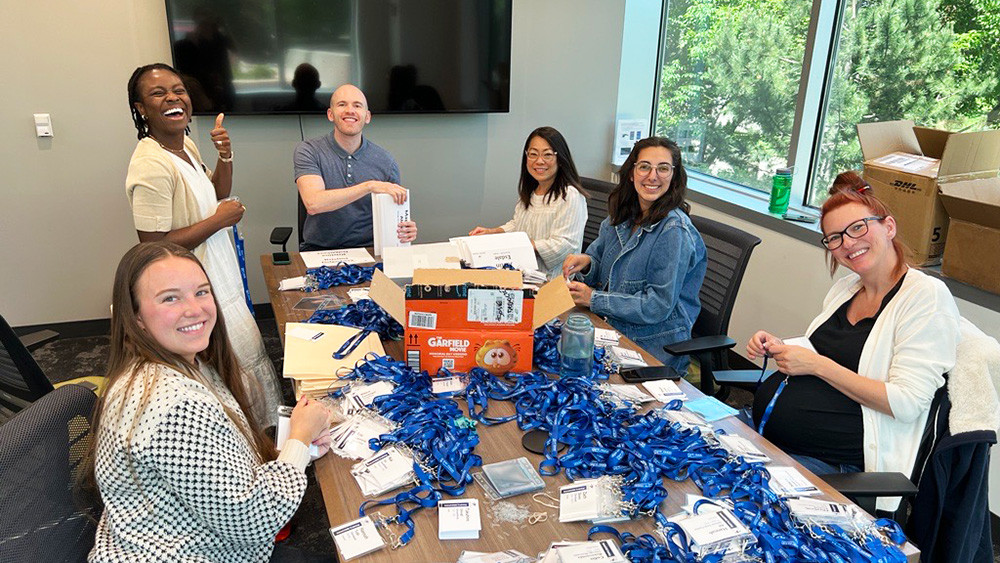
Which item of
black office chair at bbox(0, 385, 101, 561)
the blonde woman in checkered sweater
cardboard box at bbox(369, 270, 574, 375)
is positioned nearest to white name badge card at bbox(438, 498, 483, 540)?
the blonde woman in checkered sweater

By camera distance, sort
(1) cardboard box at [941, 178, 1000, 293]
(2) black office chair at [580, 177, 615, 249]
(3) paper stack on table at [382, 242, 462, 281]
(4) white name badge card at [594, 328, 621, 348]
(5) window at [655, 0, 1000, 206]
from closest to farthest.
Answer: (4) white name badge card at [594, 328, 621, 348] → (1) cardboard box at [941, 178, 1000, 293] → (3) paper stack on table at [382, 242, 462, 281] → (5) window at [655, 0, 1000, 206] → (2) black office chair at [580, 177, 615, 249]

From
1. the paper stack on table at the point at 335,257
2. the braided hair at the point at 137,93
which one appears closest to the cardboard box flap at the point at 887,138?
the paper stack on table at the point at 335,257

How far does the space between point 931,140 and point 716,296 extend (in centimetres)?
109

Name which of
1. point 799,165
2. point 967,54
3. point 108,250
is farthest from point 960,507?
point 108,250

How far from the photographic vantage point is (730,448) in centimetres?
147

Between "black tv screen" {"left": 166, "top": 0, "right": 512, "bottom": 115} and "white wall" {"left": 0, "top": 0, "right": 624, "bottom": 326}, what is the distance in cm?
14

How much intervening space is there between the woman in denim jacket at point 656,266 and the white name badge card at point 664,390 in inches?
20.7

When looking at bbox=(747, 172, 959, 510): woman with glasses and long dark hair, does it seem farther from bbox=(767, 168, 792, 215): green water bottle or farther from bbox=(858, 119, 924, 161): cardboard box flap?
bbox=(767, 168, 792, 215): green water bottle

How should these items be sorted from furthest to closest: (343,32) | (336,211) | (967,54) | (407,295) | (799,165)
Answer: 1. (343,32)
2. (799,165)
3. (336,211)
4. (967,54)
5. (407,295)

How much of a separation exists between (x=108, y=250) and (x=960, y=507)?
13.7ft

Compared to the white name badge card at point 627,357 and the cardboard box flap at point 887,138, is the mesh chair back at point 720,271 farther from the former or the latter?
the cardboard box flap at point 887,138

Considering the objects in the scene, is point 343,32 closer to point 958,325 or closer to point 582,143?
point 582,143

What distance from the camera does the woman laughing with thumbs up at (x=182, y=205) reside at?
210 cm

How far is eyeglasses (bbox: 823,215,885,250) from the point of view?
1.71 metres
